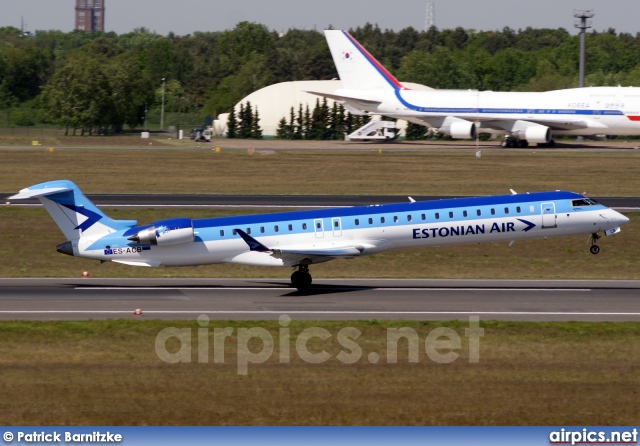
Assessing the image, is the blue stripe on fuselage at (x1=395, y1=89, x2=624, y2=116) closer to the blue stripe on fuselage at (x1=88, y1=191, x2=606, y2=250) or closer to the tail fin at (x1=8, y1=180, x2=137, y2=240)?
the blue stripe on fuselage at (x1=88, y1=191, x2=606, y2=250)

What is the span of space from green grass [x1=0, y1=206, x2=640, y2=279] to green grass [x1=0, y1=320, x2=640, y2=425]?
1192cm

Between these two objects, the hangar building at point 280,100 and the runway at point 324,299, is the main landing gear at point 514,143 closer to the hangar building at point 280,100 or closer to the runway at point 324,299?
the hangar building at point 280,100

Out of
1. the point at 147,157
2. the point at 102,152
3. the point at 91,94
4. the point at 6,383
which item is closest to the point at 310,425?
the point at 6,383

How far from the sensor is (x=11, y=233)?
46.2 metres

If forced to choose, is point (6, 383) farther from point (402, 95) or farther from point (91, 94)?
point (91, 94)

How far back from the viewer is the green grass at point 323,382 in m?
19.6

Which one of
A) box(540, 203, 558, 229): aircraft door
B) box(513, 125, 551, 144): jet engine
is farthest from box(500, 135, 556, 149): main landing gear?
box(540, 203, 558, 229): aircraft door

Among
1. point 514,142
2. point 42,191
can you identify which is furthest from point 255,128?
point 42,191

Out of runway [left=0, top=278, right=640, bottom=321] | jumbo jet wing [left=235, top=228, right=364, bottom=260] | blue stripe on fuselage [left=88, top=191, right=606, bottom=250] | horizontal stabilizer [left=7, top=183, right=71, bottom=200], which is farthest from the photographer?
blue stripe on fuselage [left=88, top=191, right=606, bottom=250]

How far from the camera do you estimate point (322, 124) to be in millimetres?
111562

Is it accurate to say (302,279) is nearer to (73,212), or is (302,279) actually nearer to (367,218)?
(367,218)

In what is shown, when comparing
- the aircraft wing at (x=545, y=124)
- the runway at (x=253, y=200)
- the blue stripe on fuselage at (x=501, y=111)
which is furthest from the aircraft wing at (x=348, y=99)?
the runway at (x=253, y=200)

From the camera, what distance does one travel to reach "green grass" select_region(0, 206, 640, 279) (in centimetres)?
3878

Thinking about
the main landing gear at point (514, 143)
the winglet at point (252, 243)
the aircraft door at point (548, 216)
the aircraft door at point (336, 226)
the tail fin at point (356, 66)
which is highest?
the tail fin at point (356, 66)
